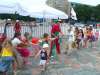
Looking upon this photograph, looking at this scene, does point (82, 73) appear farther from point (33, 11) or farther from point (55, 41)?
point (33, 11)

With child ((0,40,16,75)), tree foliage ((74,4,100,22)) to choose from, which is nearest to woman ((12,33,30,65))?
child ((0,40,16,75))

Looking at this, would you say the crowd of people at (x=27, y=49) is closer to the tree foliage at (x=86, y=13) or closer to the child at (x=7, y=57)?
the child at (x=7, y=57)

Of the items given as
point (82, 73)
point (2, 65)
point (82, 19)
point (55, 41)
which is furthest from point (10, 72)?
point (82, 19)

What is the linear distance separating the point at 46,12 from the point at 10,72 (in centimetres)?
778

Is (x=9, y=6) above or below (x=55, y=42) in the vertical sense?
above

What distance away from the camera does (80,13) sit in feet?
396

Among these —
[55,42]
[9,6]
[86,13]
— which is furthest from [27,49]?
[86,13]

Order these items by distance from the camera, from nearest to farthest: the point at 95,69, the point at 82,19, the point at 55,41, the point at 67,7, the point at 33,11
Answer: the point at 95,69
the point at 55,41
the point at 33,11
the point at 67,7
the point at 82,19

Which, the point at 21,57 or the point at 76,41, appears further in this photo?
the point at 76,41

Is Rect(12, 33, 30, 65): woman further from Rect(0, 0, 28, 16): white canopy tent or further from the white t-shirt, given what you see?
Rect(0, 0, 28, 16): white canopy tent

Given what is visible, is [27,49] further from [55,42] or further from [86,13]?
[86,13]

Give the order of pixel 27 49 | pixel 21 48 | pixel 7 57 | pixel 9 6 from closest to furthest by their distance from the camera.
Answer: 1. pixel 7 57
2. pixel 21 48
3. pixel 27 49
4. pixel 9 6

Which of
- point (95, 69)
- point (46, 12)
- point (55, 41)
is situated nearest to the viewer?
point (95, 69)

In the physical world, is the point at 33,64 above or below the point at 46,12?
below
